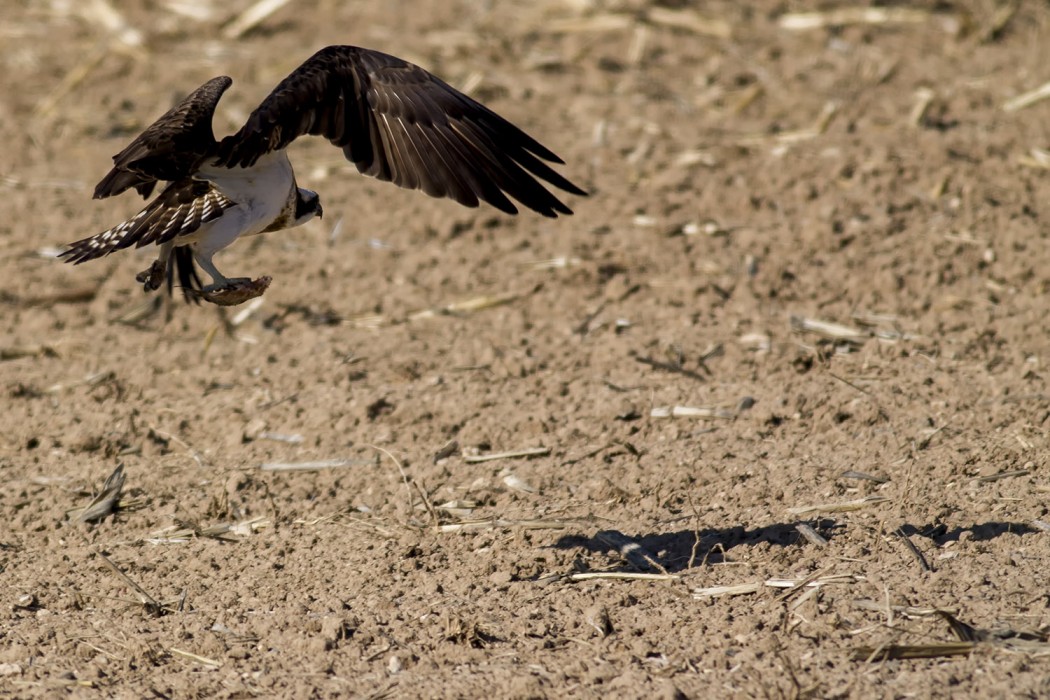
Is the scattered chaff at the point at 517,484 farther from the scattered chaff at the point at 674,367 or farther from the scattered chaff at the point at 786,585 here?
the scattered chaff at the point at 674,367

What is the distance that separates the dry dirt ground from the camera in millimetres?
5160

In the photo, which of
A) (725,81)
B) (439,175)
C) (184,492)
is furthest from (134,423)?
(725,81)

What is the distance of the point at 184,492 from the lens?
255 inches

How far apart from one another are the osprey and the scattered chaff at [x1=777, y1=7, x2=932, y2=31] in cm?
686

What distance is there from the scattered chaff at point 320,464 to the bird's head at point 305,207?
1.14 m

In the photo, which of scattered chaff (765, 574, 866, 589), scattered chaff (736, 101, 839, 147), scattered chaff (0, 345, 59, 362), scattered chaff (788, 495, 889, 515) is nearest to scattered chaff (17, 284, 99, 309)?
scattered chaff (0, 345, 59, 362)

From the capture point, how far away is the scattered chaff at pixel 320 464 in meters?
6.62

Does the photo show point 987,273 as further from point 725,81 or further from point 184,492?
point 184,492

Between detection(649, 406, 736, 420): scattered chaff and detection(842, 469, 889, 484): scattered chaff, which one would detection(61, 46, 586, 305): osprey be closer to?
detection(649, 406, 736, 420): scattered chaff

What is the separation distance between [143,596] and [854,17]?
8.70 metres

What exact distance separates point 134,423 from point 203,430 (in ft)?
1.18

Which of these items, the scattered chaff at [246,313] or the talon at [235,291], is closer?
the talon at [235,291]

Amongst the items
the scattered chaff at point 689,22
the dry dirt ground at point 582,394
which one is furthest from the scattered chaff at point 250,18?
the scattered chaff at point 689,22

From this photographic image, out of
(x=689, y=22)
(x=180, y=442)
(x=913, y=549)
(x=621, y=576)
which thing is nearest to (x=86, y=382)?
(x=180, y=442)
